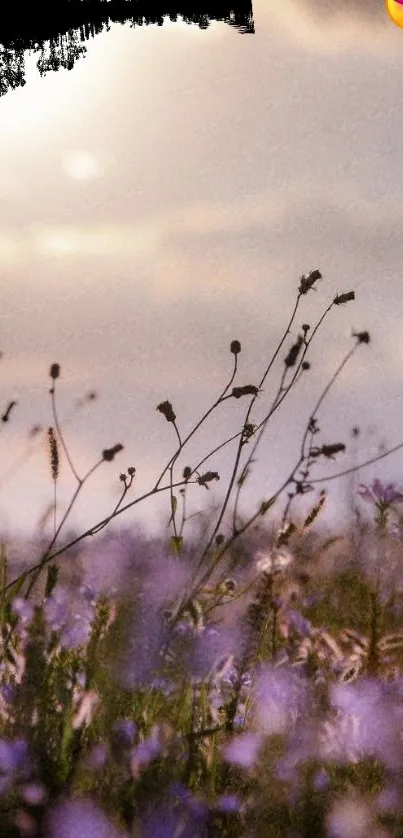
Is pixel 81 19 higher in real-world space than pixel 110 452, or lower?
higher

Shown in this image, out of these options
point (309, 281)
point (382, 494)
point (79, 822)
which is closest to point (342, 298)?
point (309, 281)

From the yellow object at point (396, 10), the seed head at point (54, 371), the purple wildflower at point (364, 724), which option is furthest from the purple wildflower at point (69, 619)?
the yellow object at point (396, 10)

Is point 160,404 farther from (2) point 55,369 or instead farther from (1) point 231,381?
(2) point 55,369

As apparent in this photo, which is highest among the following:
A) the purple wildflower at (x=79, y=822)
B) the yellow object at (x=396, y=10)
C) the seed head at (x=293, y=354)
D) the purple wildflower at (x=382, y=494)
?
the yellow object at (x=396, y=10)

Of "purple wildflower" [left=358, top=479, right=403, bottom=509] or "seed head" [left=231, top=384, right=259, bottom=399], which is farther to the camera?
"purple wildflower" [left=358, top=479, right=403, bottom=509]

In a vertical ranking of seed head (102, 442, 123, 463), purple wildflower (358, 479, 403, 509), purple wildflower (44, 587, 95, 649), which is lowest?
purple wildflower (44, 587, 95, 649)

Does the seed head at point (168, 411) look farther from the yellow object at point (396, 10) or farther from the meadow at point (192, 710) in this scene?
the yellow object at point (396, 10)

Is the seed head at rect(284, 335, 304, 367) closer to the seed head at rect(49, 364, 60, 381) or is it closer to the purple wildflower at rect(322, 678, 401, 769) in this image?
the seed head at rect(49, 364, 60, 381)

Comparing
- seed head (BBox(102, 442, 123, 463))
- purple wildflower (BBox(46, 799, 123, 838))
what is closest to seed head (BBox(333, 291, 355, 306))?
seed head (BBox(102, 442, 123, 463))

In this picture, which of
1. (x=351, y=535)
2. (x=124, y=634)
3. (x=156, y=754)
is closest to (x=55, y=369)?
(x=124, y=634)

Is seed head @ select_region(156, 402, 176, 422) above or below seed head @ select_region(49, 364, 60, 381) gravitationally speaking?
below

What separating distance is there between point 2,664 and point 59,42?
6.66 ft

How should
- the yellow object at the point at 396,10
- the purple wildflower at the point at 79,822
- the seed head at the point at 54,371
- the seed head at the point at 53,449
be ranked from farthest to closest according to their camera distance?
the yellow object at the point at 396,10
the seed head at the point at 54,371
the seed head at the point at 53,449
the purple wildflower at the point at 79,822

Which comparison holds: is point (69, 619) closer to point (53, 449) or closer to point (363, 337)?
point (53, 449)
